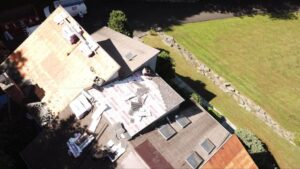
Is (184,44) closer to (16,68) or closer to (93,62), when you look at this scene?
(93,62)

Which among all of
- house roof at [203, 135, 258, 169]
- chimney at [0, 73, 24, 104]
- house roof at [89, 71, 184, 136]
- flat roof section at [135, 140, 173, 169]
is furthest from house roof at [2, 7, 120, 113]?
house roof at [203, 135, 258, 169]

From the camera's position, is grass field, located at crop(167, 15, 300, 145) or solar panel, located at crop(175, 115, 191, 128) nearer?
solar panel, located at crop(175, 115, 191, 128)

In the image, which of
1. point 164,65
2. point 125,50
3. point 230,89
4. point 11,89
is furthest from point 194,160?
point 11,89

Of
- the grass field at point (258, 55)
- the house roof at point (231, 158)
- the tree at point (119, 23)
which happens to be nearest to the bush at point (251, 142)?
the house roof at point (231, 158)

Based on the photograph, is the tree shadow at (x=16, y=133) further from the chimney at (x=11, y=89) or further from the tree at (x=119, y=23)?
the tree at (x=119, y=23)

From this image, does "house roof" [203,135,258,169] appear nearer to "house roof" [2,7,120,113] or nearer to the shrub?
"house roof" [2,7,120,113]
